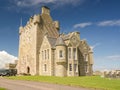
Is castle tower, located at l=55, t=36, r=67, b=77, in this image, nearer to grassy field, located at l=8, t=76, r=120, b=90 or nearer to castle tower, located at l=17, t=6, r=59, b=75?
castle tower, located at l=17, t=6, r=59, b=75

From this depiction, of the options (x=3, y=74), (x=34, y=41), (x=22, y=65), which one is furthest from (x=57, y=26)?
(x=3, y=74)

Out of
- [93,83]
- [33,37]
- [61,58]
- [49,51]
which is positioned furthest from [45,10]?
[93,83]

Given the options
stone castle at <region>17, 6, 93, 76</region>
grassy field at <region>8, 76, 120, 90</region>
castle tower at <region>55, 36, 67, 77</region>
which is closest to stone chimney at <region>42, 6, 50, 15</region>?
stone castle at <region>17, 6, 93, 76</region>

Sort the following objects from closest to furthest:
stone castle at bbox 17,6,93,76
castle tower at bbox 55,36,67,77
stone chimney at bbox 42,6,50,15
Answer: castle tower at bbox 55,36,67,77
stone castle at bbox 17,6,93,76
stone chimney at bbox 42,6,50,15

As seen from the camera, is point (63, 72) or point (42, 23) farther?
point (42, 23)

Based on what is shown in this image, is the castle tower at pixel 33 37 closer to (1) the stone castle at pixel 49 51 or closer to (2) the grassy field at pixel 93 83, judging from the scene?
(1) the stone castle at pixel 49 51

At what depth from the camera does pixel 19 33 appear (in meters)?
65.9

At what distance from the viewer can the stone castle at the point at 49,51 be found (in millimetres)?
48062

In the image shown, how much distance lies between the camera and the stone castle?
48062mm

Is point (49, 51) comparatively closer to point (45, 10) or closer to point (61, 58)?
point (61, 58)

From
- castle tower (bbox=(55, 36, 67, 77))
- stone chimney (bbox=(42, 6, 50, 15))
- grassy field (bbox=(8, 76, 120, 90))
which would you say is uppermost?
stone chimney (bbox=(42, 6, 50, 15))

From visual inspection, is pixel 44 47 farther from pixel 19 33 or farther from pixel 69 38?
pixel 19 33

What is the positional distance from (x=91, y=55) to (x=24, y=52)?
21.3m

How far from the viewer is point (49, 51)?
4922 centimetres
